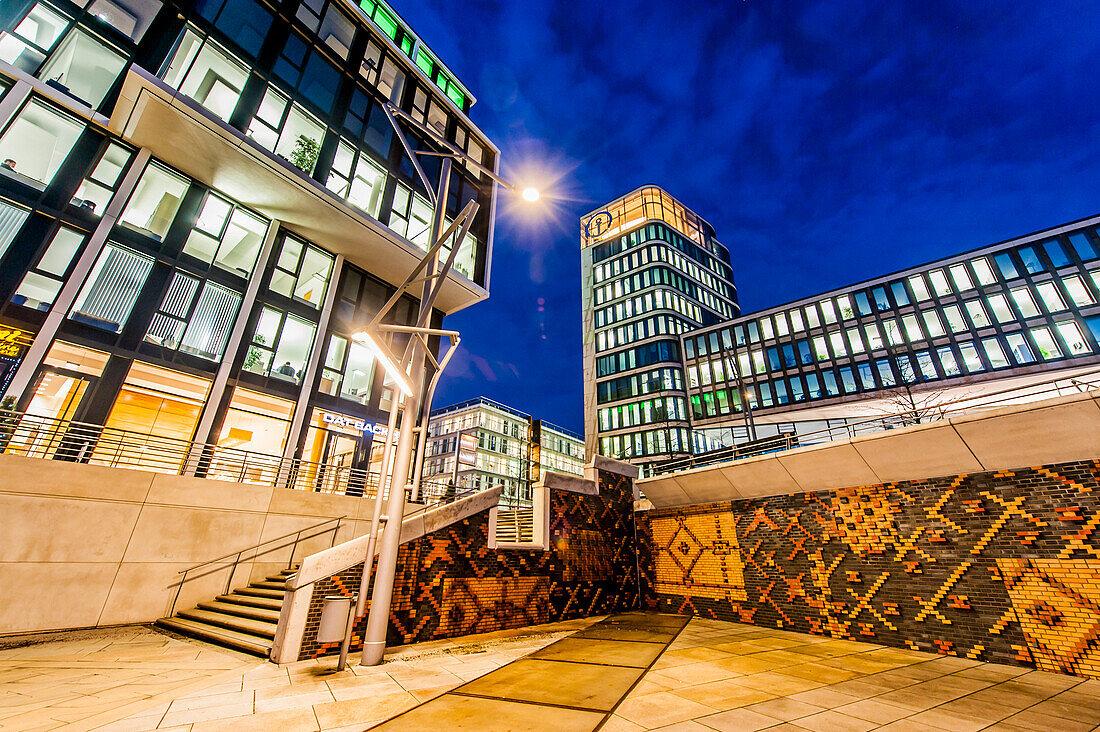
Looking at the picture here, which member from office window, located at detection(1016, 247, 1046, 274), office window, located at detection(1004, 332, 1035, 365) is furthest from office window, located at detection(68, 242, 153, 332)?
office window, located at detection(1016, 247, 1046, 274)

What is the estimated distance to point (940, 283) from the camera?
36312 millimetres

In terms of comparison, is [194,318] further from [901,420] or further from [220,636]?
[901,420]

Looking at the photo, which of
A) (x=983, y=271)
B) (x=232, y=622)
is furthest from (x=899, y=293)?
(x=232, y=622)

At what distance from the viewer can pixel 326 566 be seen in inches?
313

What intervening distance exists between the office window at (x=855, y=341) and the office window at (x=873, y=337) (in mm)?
596

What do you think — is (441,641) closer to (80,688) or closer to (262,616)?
(262,616)

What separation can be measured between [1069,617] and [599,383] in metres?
44.3

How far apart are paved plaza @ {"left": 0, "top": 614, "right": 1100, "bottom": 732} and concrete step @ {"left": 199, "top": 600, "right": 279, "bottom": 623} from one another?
1079mm

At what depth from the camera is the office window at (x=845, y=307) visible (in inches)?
1564

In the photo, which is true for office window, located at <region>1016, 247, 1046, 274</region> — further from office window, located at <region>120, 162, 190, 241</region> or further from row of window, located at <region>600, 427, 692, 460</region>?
office window, located at <region>120, 162, 190, 241</region>

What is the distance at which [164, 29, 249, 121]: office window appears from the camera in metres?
15.8

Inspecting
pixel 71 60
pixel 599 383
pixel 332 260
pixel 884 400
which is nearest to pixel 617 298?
pixel 599 383

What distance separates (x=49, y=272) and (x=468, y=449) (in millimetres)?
49293

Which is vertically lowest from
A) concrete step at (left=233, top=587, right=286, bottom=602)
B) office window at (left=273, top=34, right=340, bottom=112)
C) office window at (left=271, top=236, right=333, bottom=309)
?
concrete step at (left=233, top=587, right=286, bottom=602)
